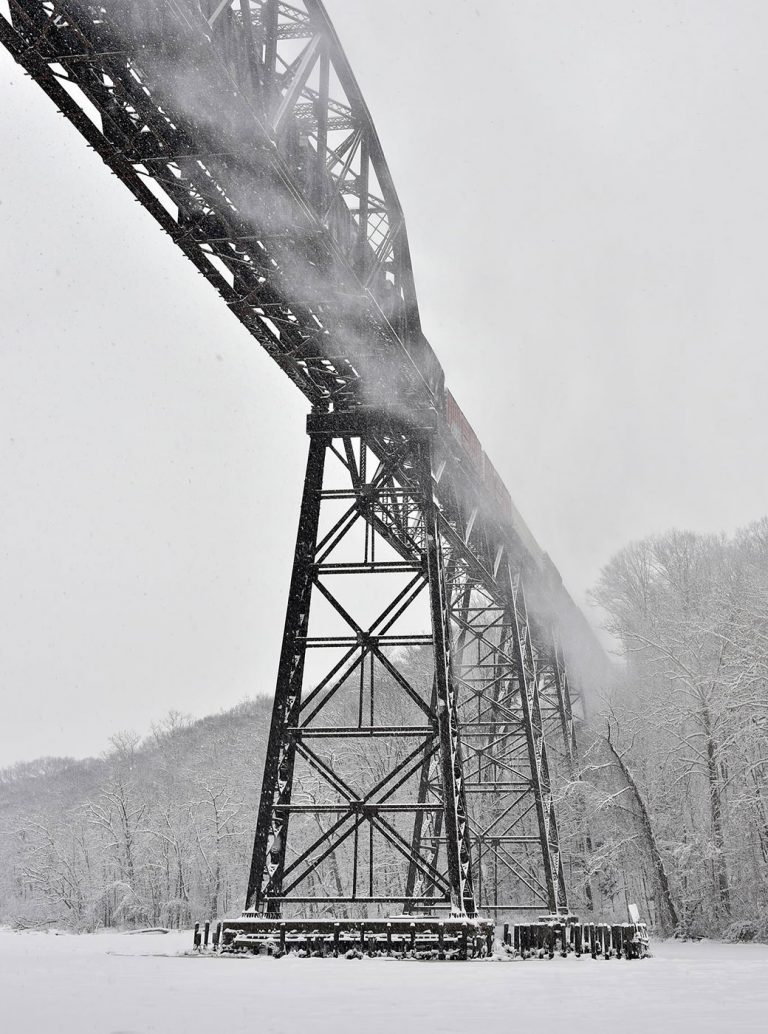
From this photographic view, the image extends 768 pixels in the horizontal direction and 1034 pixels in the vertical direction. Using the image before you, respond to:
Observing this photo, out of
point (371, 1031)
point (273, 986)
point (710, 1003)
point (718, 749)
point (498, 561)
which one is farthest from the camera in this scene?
point (718, 749)

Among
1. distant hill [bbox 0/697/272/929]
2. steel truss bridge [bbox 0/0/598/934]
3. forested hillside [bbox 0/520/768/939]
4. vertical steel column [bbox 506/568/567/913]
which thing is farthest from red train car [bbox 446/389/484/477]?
distant hill [bbox 0/697/272/929]

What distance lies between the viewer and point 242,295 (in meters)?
11.5

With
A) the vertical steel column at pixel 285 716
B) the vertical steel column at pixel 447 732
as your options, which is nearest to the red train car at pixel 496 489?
the vertical steel column at pixel 447 732

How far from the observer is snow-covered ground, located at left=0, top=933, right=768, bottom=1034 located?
579 cm

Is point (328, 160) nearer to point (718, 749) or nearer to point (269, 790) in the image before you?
point (269, 790)

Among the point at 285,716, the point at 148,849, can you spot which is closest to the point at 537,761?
the point at 285,716

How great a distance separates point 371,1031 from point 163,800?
172 ft

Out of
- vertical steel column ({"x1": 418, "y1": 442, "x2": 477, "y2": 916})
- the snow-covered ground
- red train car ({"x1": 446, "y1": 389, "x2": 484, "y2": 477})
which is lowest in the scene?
the snow-covered ground

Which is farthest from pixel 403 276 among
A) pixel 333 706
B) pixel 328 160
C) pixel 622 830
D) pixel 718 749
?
pixel 333 706

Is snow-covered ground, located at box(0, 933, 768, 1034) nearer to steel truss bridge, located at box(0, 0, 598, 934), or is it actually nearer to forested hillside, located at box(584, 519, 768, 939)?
steel truss bridge, located at box(0, 0, 598, 934)

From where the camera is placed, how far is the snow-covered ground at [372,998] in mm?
5793

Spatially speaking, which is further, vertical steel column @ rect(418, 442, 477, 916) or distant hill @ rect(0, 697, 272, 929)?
distant hill @ rect(0, 697, 272, 929)

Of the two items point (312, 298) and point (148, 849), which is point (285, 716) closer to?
point (312, 298)

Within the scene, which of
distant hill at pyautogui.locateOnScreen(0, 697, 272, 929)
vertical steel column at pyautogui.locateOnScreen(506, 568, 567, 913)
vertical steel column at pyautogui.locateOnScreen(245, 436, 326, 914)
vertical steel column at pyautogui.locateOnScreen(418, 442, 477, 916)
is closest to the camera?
vertical steel column at pyautogui.locateOnScreen(418, 442, 477, 916)
